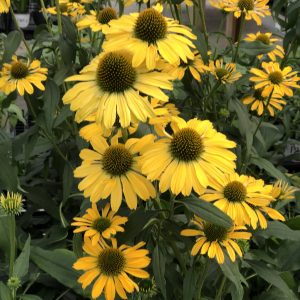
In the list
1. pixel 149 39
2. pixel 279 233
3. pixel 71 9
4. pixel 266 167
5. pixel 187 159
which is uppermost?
pixel 149 39

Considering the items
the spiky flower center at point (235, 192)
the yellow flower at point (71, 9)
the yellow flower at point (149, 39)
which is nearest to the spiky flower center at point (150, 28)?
the yellow flower at point (149, 39)

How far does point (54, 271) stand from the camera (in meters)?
0.79

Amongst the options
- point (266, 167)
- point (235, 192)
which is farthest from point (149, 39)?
point (266, 167)

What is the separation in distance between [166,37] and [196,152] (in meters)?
0.16

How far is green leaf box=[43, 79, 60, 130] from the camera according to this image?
967 millimetres

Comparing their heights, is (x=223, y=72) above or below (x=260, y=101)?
above

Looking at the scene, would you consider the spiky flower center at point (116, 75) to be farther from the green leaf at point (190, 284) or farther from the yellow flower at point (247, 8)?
the yellow flower at point (247, 8)

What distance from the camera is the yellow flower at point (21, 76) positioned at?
1.01m

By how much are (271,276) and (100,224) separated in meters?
0.31

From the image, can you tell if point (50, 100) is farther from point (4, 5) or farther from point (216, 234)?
point (216, 234)

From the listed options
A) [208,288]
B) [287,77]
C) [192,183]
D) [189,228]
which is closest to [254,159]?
[287,77]

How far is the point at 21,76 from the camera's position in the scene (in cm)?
105

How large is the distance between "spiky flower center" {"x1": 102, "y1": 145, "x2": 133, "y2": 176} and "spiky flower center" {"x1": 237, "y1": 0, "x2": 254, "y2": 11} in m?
0.63

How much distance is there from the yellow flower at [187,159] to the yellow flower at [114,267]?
4.6 inches
